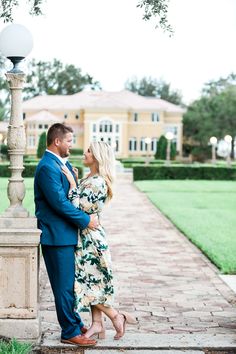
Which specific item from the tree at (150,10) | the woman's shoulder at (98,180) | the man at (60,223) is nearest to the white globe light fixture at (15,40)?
the man at (60,223)

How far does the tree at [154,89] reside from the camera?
305ft

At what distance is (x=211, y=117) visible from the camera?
65.1 meters

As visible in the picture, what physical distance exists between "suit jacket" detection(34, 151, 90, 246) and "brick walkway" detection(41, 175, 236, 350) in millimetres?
876

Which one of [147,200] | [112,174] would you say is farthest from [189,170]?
[112,174]

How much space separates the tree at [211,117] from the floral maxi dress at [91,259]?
59.6 m

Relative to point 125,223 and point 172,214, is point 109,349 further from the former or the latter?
point 172,214

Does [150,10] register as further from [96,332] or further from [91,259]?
[96,332]

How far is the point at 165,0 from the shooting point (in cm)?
870

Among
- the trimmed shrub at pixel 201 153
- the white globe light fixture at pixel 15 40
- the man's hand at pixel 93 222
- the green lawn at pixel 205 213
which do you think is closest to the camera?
the man's hand at pixel 93 222

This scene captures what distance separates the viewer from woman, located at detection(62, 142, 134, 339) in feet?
17.2

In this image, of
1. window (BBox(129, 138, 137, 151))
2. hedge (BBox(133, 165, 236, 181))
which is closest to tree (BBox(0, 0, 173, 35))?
hedge (BBox(133, 165, 236, 181))

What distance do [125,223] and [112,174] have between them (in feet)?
33.8

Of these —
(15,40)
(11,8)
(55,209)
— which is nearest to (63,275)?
(55,209)

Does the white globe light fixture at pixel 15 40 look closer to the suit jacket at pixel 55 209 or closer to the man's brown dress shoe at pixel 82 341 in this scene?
the suit jacket at pixel 55 209
